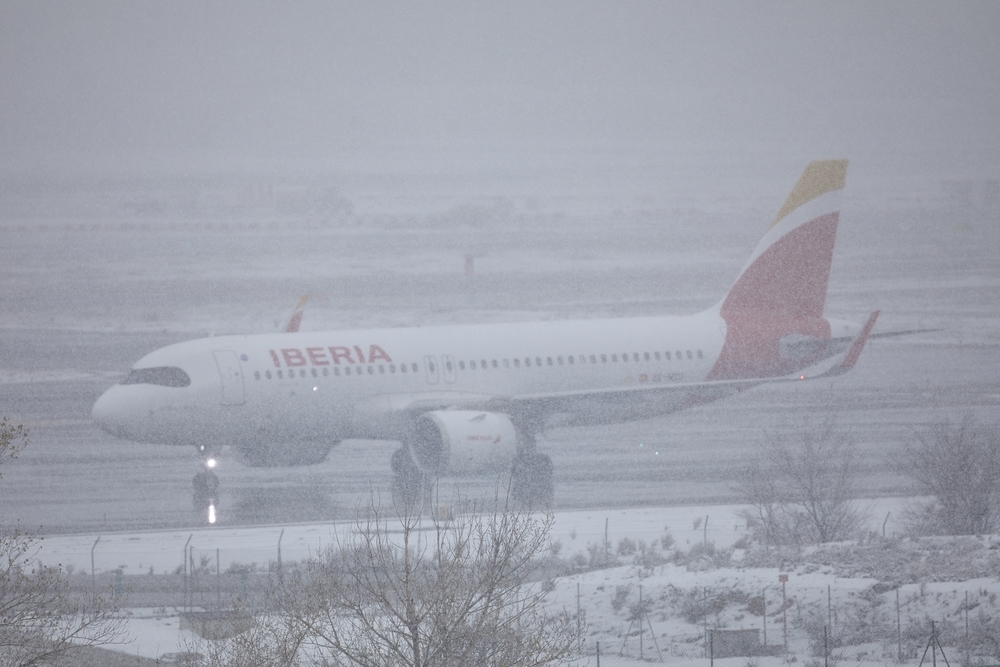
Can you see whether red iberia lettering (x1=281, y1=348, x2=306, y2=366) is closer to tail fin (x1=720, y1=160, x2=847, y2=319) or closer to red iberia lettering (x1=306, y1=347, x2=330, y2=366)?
red iberia lettering (x1=306, y1=347, x2=330, y2=366)

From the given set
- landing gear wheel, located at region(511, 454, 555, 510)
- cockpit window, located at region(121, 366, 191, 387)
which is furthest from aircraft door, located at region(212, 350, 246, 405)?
landing gear wheel, located at region(511, 454, 555, 510)

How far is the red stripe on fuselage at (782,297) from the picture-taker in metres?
38.6

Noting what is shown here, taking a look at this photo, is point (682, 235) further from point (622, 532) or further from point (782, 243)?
point (622, 532)

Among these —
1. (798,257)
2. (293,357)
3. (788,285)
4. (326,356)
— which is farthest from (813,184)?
(293,357)

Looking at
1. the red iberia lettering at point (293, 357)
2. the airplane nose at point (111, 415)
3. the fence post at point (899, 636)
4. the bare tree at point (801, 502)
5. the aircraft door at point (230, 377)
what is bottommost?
the fence post at point (899, 636)

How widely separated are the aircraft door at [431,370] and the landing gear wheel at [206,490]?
18.9 feet

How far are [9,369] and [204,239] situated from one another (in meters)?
61.2

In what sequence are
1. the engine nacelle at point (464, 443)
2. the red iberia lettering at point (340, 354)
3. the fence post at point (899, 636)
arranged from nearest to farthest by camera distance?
the fence post at point (899, 636) < the engine nacelle at point (464, 443) < the red iberia lettering at point (340, 354)

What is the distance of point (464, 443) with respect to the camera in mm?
31578

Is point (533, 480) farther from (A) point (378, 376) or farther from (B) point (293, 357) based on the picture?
(B) point (293, 357)

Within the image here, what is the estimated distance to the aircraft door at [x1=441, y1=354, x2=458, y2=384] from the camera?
34719mm

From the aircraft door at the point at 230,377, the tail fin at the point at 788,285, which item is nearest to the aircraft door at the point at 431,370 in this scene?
the aircraft door at the point at 230,377

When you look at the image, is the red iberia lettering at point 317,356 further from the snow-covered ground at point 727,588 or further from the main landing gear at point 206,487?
the snow-covered ground at point 727,588

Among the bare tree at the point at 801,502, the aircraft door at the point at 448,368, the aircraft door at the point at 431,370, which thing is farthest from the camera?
the aircraft door at the point at 448,368
